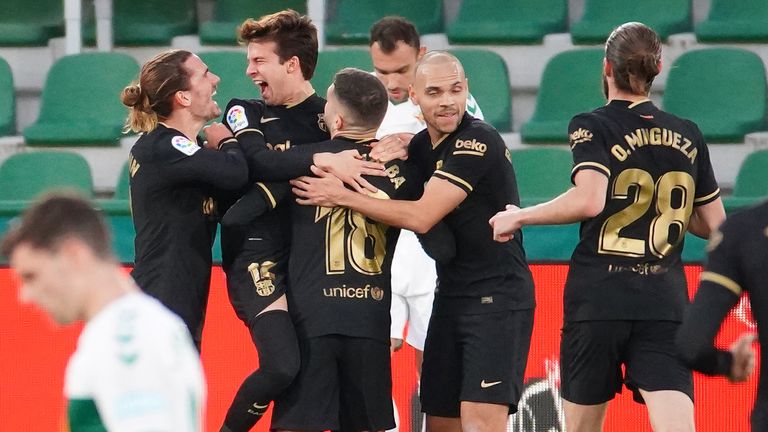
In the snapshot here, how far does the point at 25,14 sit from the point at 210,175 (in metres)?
6.33

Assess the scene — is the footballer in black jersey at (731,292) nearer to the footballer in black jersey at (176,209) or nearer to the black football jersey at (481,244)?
the black football jersey at (481,244)

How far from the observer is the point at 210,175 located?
506 centimetres

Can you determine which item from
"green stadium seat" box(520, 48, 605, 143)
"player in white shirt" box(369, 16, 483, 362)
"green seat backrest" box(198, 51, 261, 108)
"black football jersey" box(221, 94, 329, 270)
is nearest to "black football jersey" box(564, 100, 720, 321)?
"black football jersey" box(221, 94, 329, 270)

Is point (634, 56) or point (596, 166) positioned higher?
point (634, 56)

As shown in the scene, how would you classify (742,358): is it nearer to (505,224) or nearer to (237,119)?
(505,224)

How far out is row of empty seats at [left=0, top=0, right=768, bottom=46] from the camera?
9.59 meters

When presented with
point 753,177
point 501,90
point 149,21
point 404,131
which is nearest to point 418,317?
point 404,131

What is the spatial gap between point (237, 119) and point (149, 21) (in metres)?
5.45

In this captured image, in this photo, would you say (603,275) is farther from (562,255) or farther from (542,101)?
(542,101)

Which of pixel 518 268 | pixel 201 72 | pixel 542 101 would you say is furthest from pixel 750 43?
pixel 201 72

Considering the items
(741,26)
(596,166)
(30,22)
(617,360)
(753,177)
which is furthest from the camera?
(30,22)

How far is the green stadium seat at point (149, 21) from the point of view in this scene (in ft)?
34.3

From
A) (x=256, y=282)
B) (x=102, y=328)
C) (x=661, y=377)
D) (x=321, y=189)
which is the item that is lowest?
(x=661, y=377)

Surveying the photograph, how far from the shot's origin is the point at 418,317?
688 centimetres
